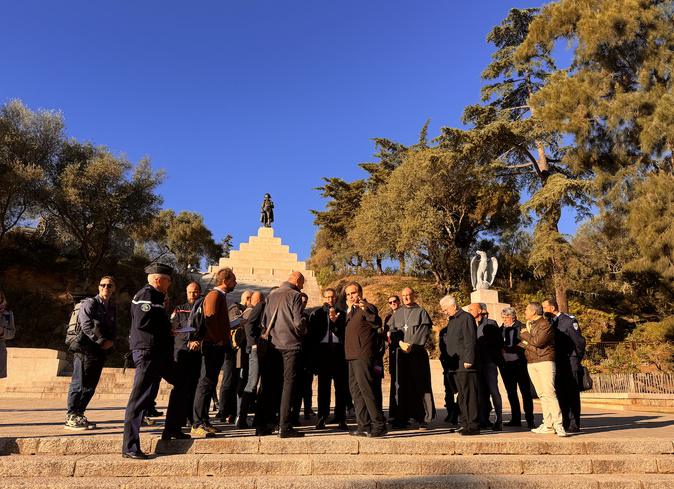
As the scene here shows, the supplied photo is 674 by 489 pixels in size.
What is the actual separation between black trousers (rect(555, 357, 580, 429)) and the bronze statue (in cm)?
3143

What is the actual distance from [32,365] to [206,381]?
9.61 metres

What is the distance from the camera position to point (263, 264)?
3244 cm

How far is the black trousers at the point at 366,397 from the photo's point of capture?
4.61 m

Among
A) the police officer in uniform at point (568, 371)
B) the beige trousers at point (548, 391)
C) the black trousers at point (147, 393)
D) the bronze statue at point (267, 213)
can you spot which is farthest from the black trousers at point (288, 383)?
the bronze statue at point (267, 213)

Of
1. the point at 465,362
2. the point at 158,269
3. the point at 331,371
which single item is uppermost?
→ the point at 158,269

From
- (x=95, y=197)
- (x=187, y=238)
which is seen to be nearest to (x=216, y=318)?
(x=95, y=197)

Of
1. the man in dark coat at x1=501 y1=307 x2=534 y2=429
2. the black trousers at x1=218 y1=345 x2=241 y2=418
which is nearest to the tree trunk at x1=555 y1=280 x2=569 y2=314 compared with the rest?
the man in dark coat at x1=501 y1=307 x2=534 y2=429

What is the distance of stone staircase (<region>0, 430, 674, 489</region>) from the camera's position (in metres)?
3.48

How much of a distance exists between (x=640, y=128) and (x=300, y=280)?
15.3 meters

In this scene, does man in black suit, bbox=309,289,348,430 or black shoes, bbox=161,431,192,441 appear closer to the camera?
black shoes, bbox=161,431,192,441

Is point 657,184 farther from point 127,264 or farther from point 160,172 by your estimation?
point 127,264

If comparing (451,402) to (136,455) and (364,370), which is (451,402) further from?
(136,455)

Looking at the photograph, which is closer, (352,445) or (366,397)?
(352,445)

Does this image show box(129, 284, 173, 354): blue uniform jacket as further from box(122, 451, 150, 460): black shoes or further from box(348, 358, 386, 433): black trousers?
box(348, 358, 386, 433): black trousers
